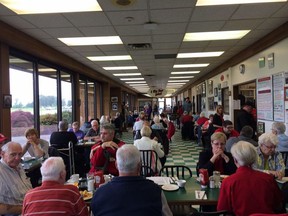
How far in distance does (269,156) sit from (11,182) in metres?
2.64

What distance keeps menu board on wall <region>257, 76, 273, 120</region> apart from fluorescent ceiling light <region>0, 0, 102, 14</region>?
3746mm

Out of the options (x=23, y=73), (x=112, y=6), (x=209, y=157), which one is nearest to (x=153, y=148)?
(x=209, y=157)

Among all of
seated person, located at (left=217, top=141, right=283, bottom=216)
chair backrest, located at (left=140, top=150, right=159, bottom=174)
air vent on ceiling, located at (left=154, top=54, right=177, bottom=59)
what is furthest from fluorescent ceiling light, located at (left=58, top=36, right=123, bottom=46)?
seated person, located at (left=217, top=141, right=283, bottom=216)

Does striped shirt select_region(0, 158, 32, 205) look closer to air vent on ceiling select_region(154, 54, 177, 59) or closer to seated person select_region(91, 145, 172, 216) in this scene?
seated person select_region(91, 145, 172, 216)

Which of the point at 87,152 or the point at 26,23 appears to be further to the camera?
the point at 87,152

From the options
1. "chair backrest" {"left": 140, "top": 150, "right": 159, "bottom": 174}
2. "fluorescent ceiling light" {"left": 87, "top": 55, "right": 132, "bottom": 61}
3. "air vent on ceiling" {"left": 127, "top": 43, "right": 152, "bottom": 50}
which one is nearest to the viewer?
"chair backrest" {"left": 140, "top": 150, "right": 159, "bottom": 174}

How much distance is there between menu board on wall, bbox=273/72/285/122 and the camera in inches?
190

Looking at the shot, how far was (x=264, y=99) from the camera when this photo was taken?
570 centimetres

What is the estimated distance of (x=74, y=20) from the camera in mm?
3982

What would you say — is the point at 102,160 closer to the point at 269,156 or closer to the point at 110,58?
the point at 269,156

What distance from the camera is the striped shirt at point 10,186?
223cm

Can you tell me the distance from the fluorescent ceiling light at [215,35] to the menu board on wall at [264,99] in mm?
1083

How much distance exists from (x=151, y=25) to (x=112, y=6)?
0.90 meters

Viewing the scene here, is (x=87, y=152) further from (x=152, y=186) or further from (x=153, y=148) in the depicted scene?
(x=152, y=186)
